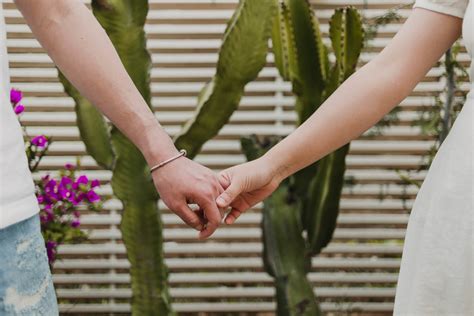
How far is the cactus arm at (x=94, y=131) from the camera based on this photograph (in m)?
3.16

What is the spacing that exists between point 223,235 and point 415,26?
2531 mm

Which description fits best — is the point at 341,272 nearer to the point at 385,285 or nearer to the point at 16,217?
the point at 385,285

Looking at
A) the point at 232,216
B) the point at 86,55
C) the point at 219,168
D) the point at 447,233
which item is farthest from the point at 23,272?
the point at 219,168

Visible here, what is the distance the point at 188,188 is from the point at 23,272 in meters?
0.94

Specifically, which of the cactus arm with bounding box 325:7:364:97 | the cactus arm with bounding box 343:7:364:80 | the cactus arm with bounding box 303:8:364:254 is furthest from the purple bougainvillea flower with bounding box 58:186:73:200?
the cactus arm with bounding box 343:7:364:80

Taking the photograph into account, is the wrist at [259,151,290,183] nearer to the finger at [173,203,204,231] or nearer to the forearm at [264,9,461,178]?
the forearm at [264,9,461,178]

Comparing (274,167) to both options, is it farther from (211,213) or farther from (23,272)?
(23,272)

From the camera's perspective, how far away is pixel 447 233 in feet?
5.16

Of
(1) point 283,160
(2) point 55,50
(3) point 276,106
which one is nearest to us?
(2) point 55,50

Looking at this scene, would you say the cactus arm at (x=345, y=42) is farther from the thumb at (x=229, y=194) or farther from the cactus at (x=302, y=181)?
the thumb at (x=229, y=194)

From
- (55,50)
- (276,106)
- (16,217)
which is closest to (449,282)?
(16,217)

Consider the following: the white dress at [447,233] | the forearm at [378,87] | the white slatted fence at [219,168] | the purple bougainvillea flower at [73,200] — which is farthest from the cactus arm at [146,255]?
the white dress at [447,233]

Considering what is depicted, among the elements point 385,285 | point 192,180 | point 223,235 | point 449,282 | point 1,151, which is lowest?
point 385,285

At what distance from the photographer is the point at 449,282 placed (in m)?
1.57
